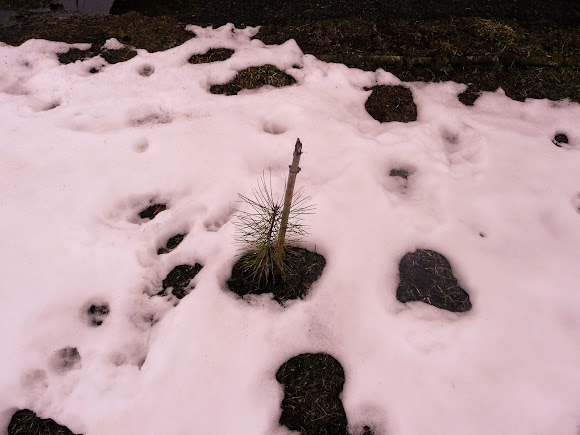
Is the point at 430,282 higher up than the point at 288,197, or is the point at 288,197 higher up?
the point at 288,197

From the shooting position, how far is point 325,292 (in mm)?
2602

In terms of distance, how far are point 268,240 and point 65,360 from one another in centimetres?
150

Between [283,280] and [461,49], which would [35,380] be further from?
[461,49]

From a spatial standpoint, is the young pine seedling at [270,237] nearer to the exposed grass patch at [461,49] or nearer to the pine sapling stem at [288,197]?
the pine sapling stem at [288,197]

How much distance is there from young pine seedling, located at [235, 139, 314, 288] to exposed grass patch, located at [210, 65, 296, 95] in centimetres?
132

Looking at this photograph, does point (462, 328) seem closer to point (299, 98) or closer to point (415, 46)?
point (299, 98)

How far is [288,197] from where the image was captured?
2.04 m

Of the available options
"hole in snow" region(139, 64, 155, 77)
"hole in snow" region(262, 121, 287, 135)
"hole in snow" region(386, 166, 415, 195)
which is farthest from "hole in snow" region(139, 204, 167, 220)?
"hole in snow" region(386, 166, 415, 195)

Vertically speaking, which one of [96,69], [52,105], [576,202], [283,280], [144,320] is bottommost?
[144,320]

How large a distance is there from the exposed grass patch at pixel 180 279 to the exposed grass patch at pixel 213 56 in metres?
2.56

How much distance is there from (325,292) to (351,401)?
2.30 ft

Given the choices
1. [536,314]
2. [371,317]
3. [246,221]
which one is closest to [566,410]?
[536,314]

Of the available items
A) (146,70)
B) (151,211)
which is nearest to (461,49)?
(146,70)

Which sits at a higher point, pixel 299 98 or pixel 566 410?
pixel 299 98
